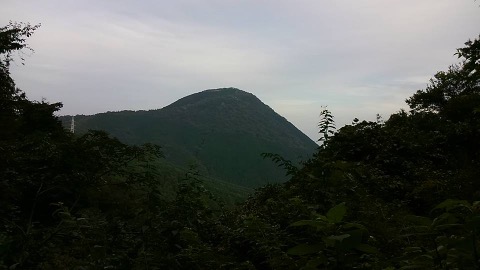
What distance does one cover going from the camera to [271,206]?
669cm

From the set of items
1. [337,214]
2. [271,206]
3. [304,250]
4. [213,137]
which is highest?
[213,137]

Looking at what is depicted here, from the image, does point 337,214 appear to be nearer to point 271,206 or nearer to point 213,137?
point 271,206

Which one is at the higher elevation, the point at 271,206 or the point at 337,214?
the point at 337,214

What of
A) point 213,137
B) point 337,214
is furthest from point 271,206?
point 213,137

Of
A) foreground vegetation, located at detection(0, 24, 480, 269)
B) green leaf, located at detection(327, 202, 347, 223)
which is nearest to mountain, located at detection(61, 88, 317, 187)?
foreground vegetation, located at detection(0, 24, 480, 269)

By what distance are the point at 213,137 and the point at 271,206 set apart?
15869 cm

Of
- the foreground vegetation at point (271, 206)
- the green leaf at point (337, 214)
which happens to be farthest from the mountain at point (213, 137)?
the green leaf at point (337, 214)

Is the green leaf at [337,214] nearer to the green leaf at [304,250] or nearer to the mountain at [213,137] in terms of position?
the green leaf at [304,250]

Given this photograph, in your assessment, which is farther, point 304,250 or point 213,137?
point 213,137

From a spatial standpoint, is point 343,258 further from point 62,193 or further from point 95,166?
point 62,193

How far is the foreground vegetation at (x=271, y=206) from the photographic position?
5.98 ft

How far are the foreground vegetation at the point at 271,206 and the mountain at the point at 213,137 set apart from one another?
366ft

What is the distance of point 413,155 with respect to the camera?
10297 millimetres

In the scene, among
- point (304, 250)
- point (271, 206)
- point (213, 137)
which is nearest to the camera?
point (304, 250)
